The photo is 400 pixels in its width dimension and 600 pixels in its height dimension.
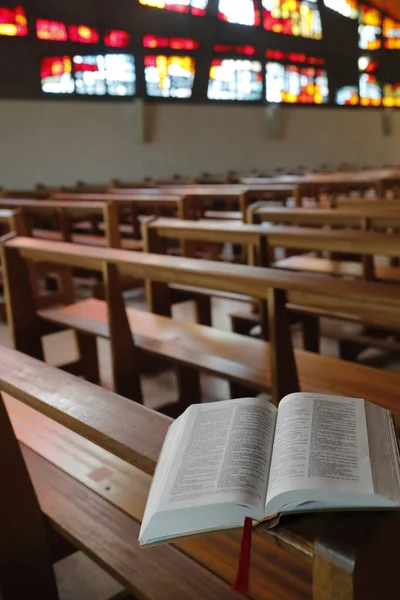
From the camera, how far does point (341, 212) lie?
258 centimetres

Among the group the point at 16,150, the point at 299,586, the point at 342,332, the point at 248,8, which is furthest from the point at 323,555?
the point at 248,8

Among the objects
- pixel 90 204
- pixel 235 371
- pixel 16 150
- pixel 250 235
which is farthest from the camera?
pixel 16 150

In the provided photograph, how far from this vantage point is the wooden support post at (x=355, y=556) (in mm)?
549

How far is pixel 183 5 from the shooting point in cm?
858

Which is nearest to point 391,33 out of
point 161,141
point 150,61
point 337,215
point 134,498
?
point 150,61

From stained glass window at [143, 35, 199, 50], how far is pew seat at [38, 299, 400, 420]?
22.2ft

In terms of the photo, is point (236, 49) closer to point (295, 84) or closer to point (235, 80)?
point (235, 80)

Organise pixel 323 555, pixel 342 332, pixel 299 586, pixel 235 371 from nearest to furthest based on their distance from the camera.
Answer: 1. pixel 323 555
2. pixel 299 586
3. pixel 235 371
4. pixel 342 332

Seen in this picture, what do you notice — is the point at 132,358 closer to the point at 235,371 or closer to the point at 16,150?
the point at 235,371

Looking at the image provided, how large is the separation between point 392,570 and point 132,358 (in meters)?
1.51

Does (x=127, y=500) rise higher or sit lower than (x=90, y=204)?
lower

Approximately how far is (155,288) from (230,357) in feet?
2.55

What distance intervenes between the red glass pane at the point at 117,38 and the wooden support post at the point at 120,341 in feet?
22.7

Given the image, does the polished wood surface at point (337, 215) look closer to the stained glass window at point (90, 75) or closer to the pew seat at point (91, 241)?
the pew seat at point (91, 241)
